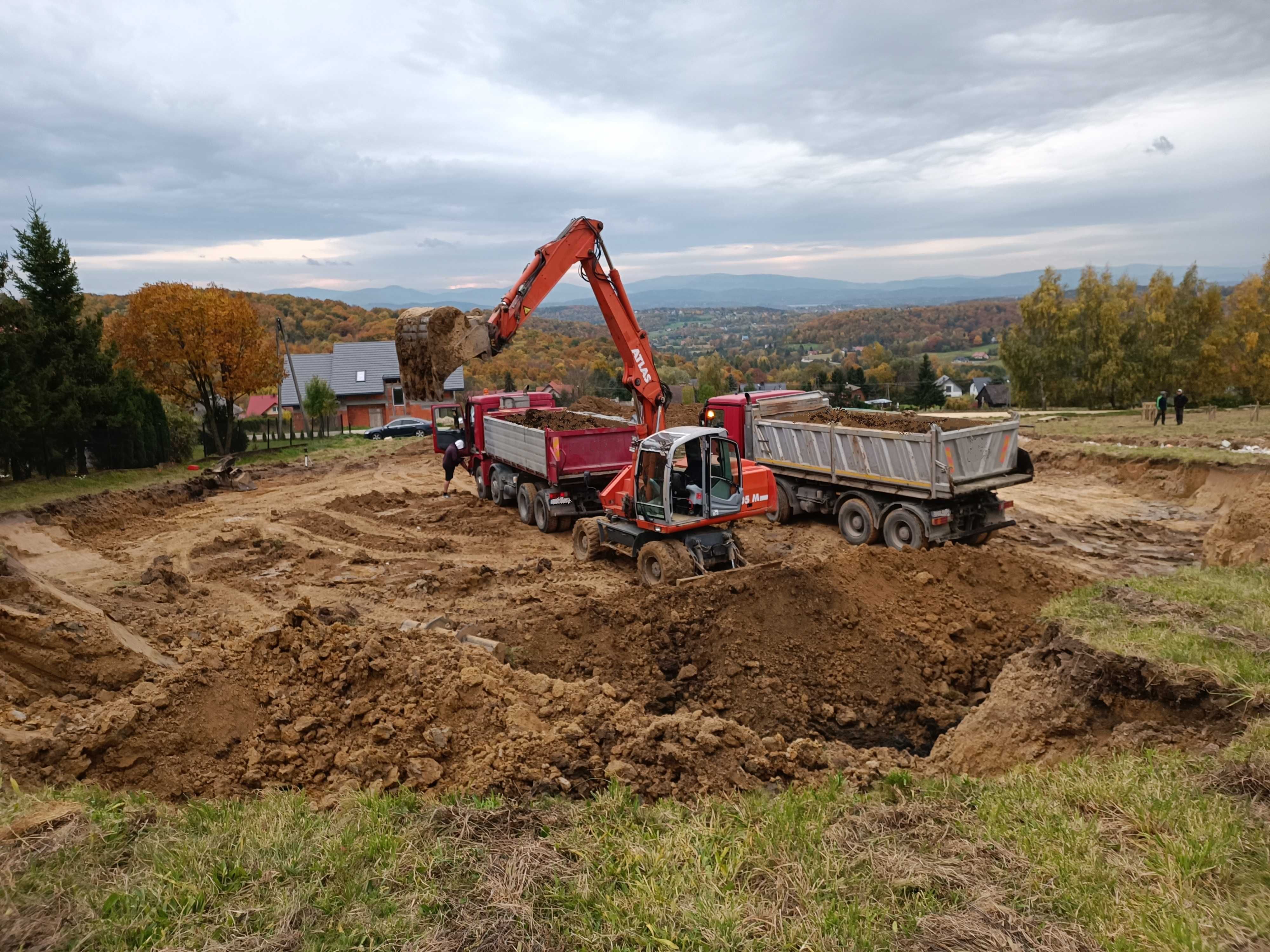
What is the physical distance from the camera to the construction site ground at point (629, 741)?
13.0 feet

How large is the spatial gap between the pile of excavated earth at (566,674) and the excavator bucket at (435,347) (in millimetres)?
3124

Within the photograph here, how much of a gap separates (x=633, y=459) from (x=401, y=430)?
30.4 metres

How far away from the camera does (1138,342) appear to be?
40.8 metres

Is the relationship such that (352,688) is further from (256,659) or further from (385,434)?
(385,434)

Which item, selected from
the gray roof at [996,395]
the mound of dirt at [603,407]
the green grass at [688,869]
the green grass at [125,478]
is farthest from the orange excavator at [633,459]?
the gray roof at [996,395]

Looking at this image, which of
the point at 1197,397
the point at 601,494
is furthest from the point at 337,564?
the point at 1197,397

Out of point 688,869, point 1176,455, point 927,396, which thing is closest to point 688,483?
point 688,869

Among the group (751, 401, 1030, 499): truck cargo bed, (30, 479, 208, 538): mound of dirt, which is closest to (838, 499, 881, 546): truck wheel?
(751, 401, 1030, 499): truck cargo bed

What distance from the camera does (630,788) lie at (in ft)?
17.9

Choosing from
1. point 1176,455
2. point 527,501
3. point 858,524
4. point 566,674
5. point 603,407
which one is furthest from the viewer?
point 603,407

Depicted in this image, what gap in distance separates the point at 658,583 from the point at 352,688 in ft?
14.8

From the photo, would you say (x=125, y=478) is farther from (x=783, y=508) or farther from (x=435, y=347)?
(x=783, y=508)

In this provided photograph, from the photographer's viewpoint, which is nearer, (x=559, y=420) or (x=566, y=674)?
(x=566, y=674)

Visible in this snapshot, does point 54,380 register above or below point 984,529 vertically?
above
